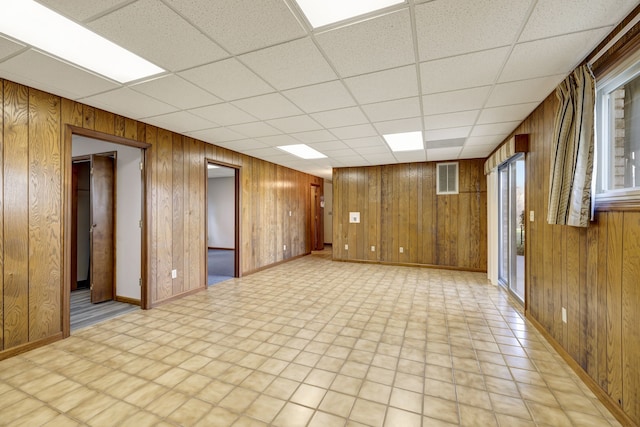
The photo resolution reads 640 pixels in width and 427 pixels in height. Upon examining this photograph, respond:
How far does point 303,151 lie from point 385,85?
10.1 ft

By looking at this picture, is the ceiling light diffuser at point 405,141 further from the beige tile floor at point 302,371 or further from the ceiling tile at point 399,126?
the beige tile floor at point 302,371

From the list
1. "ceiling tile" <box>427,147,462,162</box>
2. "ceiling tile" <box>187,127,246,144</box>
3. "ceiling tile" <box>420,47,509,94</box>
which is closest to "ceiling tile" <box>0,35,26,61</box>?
"ceiling tile" <box>187,127,246,144</box>

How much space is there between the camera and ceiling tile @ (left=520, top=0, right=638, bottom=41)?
158cm

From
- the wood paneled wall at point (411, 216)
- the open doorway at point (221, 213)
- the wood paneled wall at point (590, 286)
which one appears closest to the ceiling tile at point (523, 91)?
the wood paneled wall at point (590, 286)

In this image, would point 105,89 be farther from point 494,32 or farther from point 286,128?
point 494,32

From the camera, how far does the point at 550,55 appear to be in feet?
6.93

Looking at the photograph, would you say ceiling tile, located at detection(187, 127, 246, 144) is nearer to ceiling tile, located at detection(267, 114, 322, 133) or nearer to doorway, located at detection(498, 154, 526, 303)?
ceiling tile, located at detection(267, 114, 322, 133)

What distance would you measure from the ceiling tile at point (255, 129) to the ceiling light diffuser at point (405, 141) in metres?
1.83

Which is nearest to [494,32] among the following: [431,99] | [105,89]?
[431,99]

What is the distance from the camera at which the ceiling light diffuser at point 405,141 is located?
173 inches

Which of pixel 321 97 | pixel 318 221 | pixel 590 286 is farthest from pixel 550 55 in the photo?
pixel 318 221

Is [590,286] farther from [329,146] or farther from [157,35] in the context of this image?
[329,146]

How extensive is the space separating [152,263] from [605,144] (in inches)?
197

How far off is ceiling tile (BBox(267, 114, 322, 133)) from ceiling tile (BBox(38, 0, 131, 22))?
209cm
